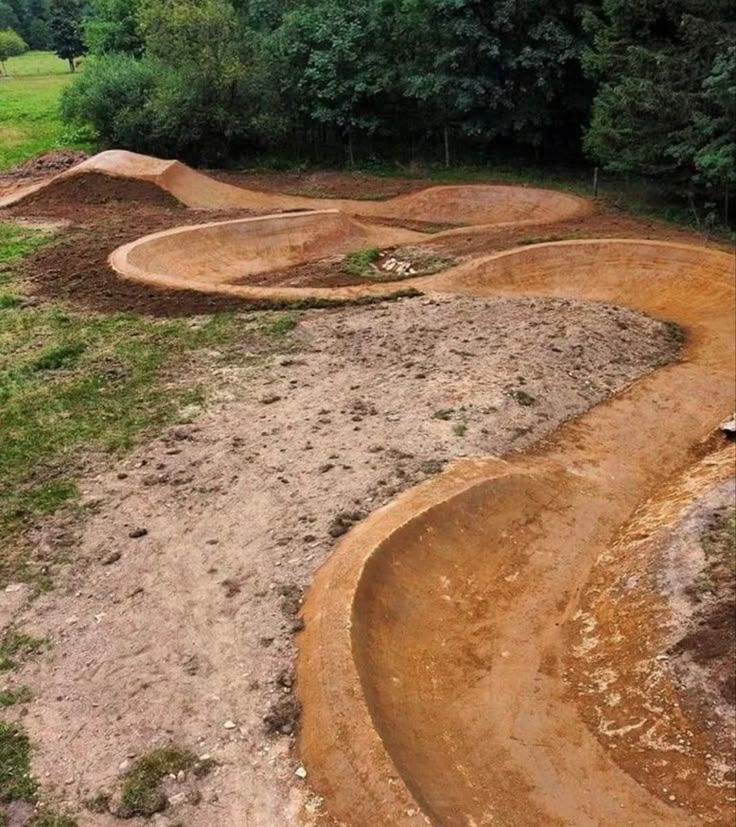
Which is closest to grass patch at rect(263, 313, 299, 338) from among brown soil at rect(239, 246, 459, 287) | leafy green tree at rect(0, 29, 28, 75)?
brown soil at rect(239, 246, 459, 287)

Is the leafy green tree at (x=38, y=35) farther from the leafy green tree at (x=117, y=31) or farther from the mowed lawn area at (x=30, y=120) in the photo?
the leafy green tree at (x=117, y=31)

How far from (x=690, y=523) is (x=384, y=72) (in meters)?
21.6

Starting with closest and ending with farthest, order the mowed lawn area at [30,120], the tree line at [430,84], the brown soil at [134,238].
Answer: the brown soil at [134,238]
the tree line at [430,84]
the mowed lawn area at [30,120]

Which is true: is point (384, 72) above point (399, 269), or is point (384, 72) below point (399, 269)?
above

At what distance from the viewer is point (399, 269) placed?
19.1 m

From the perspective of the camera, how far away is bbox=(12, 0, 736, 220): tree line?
1923 centimetres

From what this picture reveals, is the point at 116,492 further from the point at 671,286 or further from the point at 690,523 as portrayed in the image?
the point at 671,286

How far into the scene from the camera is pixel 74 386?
1227 cm

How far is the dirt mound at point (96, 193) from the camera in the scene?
23672 mm

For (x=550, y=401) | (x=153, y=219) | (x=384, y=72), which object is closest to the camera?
(x=550, y=401)

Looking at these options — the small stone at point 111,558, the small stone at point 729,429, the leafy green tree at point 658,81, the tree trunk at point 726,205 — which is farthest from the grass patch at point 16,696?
the tree trunk at point 726,205

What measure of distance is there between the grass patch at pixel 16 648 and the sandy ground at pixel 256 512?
0.34 feet

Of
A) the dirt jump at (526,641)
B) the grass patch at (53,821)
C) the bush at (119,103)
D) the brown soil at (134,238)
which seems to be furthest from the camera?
the bush at (119,103)

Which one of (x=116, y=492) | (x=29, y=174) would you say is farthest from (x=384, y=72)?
(x=116, y=492)
